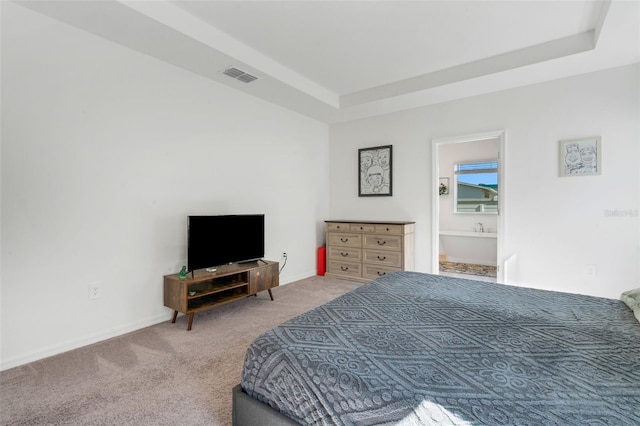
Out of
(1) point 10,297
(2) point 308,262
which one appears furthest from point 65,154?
(2) point 308,262

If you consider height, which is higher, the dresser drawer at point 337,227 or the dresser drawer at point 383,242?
the dresser drawer at point 337,227

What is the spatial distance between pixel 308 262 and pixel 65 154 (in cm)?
335

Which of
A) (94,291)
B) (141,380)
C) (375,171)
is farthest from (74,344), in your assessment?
(375,171)

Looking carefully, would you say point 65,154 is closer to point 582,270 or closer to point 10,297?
point 10,297

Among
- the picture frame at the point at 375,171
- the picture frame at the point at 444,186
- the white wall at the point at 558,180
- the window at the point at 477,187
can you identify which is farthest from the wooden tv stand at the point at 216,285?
the window at the point at 477,187

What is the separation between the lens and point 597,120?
10.6ft

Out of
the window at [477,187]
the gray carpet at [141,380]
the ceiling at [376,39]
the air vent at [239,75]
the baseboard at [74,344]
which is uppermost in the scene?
the ceiling at [376,39]

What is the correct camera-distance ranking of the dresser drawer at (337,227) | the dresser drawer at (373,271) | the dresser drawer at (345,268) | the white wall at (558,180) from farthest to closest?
1. the dresser drawer at (337,227)
2. the dresser drawer at (345,268)
3. the dresser drawer at (373,271)
4. the white wall at (558,180)

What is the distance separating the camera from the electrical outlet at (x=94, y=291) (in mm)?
2518

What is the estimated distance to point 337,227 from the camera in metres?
4.69

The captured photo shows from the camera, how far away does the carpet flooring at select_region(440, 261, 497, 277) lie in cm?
507

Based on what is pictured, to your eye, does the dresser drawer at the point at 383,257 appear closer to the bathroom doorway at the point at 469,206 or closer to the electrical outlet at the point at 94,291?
the bathroom doorway at the point at 469,206

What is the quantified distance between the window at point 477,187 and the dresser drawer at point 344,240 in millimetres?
3106

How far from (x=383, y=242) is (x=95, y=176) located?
3.43 metres
